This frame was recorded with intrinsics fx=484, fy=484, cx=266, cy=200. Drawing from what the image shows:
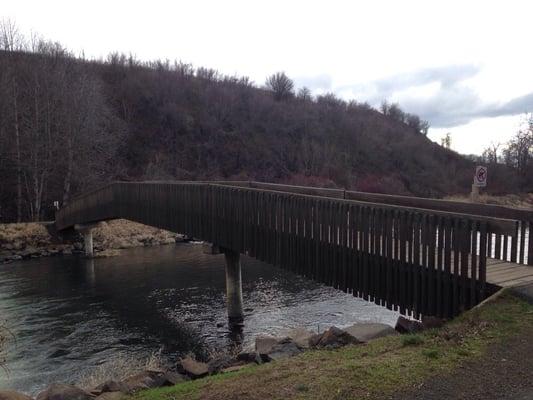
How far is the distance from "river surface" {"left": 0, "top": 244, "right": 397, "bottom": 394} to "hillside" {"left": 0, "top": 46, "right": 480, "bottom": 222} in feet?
40.5

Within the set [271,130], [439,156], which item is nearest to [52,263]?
[271,130]

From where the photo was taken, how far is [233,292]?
16.6 metres

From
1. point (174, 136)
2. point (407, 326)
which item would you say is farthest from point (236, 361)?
point (174, 136)

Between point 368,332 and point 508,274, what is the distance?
93.9 inches

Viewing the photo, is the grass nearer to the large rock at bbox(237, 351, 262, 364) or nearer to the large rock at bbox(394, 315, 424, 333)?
the large rock at bbox(394, 315, 424, 333)

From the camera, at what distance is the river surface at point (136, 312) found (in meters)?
13.2

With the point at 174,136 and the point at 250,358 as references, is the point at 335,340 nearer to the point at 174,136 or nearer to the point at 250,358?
the point at 250,358

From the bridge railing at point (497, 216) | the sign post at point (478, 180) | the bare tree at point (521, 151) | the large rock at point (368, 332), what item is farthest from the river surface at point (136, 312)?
the bare tree at point (521, 151)

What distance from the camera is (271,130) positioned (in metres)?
71.6

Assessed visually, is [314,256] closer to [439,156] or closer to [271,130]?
[271,130]

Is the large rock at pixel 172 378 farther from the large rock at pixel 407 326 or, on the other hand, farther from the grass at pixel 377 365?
the large rock at pixel 407 326

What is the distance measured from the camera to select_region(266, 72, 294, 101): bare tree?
85.4m

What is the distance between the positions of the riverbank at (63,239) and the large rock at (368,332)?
2397 centimetres

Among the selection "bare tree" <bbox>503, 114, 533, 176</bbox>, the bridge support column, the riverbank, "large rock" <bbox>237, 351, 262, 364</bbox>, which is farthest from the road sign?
"bare tree" <bbox>503, 114, 533, 176</bbox>
